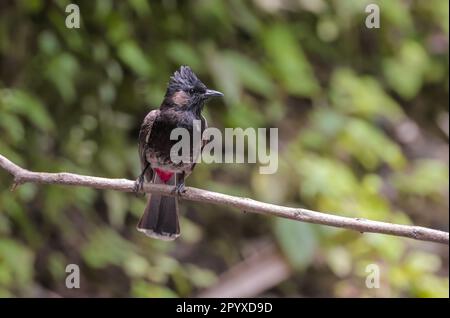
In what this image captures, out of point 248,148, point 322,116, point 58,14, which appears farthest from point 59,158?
point 322,116

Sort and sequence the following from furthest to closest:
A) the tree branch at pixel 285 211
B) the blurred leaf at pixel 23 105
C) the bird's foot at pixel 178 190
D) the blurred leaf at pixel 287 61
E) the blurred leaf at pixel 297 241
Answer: the blurred leaf at pixel 287 61
the blurred leaf at pixel 297 241
the blurred leaf at pixel 23 105
the bird's foot at pixel 178 190
the tree branch at pixel 285 211

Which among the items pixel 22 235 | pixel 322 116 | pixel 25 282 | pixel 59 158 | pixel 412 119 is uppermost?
pixel 412 119

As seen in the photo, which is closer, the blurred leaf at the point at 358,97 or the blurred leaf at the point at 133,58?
the blurred leaf at the point at 133,58

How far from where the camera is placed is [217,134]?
4.59 m

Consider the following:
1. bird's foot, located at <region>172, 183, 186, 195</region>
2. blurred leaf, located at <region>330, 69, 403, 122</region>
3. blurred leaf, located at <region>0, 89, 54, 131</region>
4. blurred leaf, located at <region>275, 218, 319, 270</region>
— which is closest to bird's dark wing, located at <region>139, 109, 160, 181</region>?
bird's foot, located at <region>172, 183, 186, 195</region>

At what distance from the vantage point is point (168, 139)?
325 cm

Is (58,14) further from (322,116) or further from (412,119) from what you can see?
(412,119)

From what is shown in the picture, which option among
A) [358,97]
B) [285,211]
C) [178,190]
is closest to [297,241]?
[358,97]

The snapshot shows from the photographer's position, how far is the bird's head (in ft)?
10.9

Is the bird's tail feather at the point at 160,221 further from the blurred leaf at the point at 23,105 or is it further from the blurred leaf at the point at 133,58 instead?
the blurred leaf at the point at 133,58

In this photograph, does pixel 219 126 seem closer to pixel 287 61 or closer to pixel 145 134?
pixel 287 61

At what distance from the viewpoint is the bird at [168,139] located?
325 centimetres

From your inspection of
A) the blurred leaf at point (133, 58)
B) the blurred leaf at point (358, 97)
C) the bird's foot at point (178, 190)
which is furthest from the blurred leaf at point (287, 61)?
the bird's foot at point (178, 190)

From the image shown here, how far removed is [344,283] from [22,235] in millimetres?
1999
